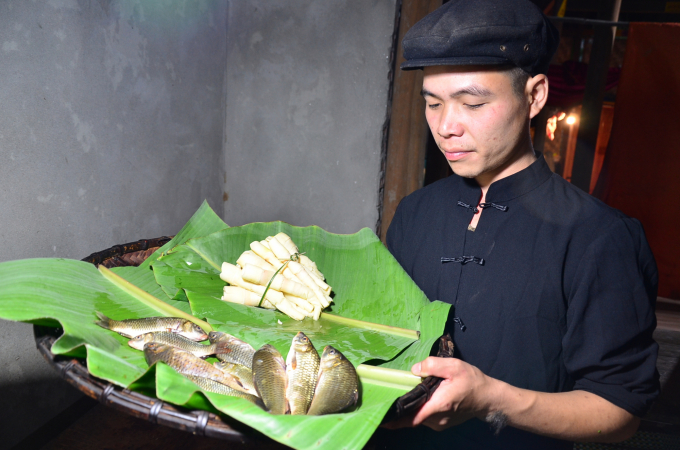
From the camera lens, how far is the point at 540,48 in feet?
4.86

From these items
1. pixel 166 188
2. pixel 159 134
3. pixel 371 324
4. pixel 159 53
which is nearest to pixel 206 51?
pixel 159 53

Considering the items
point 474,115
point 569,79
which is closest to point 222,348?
point 474,115

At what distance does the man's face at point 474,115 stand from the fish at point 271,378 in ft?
3.23

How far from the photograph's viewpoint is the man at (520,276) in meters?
1.42

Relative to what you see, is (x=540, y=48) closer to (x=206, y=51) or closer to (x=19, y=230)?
(x=19, y=230)

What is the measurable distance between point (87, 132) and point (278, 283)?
6.33 feet

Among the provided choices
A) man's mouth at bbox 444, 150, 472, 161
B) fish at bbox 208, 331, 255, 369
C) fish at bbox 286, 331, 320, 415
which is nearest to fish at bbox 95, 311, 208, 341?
fish at bbox 208, 331, 255, 369

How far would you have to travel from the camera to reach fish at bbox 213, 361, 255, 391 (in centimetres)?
150

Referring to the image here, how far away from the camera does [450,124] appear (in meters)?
1.54

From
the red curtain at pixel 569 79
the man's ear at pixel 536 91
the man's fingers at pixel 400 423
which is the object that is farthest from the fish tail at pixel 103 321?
the red curtain at pixel 569 79

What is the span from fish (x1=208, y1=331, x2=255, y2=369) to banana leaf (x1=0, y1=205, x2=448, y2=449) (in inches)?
2.5

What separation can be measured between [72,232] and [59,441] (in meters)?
1.62

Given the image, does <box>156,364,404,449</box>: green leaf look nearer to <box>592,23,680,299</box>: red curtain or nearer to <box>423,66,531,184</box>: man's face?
<box>423,66,531,184</box>: man's face

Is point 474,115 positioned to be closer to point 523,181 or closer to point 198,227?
point 523,181
